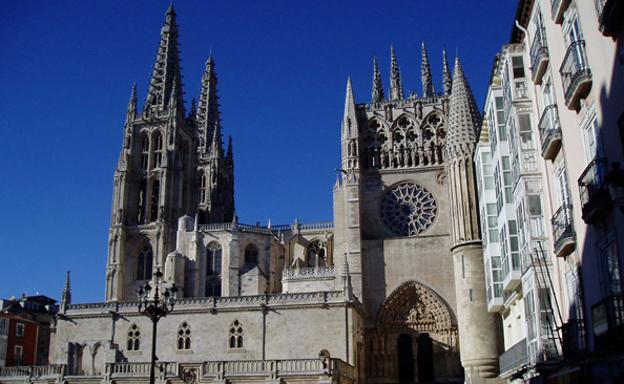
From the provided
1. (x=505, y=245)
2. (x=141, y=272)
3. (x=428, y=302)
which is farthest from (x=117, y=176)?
(x=505, y=245)

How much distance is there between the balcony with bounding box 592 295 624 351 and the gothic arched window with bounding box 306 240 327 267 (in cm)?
3908

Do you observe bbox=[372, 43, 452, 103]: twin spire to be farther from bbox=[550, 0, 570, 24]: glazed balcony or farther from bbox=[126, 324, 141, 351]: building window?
bbox=[550, 0, 570, 24]: glazed balcony

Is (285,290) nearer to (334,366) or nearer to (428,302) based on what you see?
(428,302)

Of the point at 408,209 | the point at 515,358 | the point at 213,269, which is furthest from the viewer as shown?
the point at 213,269

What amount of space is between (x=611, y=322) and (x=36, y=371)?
108 ft

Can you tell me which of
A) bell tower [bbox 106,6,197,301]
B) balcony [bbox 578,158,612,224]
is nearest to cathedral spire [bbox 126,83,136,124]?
bell tower [bbox 106,6,197,301]

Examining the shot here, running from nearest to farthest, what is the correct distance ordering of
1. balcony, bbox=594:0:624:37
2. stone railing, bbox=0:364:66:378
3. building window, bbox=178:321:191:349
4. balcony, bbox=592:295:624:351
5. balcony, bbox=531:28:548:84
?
balcony, bbox=594:0:624:37 → balcony, bbox=592:295:624:351 → balcony, bbox=531:28:548:84 → stone railing, bbox=0:364:66:378 → building window, bbox=178:321:191:349

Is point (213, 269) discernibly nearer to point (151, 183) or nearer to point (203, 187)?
point (151, 183)

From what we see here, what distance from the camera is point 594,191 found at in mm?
14219

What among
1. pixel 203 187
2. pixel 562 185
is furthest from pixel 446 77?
pixel 562 185

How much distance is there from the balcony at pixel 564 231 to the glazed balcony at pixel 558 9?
15.2 feet

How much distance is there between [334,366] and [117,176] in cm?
3376

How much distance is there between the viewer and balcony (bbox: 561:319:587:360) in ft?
53.5

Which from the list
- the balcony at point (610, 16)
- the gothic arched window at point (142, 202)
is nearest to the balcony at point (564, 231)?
the balcony at point (610, 16)
